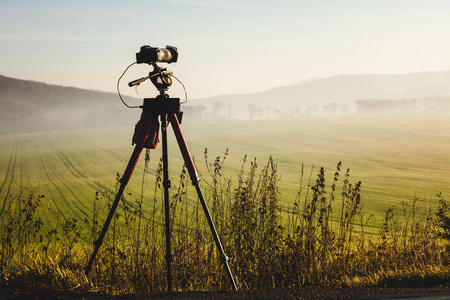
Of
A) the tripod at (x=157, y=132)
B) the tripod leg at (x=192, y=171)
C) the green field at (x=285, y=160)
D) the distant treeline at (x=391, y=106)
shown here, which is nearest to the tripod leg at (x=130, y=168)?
the tripod at (x=157, y=132)

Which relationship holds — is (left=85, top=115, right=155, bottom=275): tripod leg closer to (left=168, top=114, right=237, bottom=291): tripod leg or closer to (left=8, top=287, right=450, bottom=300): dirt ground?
(left=168, top=114, right=237, bottom=291): tripod leg

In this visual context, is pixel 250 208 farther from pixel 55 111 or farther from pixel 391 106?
pixel 391 106

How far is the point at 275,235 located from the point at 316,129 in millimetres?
60377

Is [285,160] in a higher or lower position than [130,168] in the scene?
lower

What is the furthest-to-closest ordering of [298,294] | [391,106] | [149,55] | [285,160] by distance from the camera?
[391,106], [285,160], [149,55], [298,294]

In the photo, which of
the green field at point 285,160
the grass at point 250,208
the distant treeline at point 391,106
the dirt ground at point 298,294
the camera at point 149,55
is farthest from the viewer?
the distant treeline at point 391,106

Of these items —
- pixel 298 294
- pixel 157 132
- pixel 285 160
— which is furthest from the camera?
pixel 285 160

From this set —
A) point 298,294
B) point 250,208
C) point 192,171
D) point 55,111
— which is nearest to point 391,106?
point 55,111

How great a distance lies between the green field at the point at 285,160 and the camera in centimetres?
2355

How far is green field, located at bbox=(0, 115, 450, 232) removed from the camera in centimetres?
2355

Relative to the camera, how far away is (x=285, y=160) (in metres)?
37.7

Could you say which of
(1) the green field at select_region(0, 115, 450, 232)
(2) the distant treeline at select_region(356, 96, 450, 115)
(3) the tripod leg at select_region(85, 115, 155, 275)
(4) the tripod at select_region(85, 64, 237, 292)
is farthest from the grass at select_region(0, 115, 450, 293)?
(2) the distant treeline at select_region(356, 96, 450, 115)

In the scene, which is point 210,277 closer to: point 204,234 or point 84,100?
point 204,234

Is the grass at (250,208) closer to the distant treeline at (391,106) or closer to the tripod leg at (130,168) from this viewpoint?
the tripod leg at (130,168)
